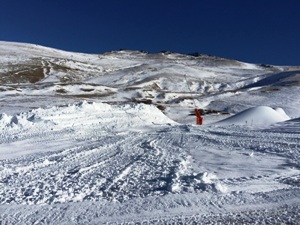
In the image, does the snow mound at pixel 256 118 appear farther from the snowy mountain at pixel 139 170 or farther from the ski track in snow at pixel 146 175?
the ski track in snow at pixel 146 175

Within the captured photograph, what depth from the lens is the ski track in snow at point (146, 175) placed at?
600 cm

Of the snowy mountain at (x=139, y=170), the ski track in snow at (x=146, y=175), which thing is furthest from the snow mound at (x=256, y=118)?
the ski track in snow at (x=146, y=175)

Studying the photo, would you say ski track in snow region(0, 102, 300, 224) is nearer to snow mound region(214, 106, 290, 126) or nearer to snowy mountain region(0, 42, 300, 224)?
snowy mountain region(0, 42, 300, 224)

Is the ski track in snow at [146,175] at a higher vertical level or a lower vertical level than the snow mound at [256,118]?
lower

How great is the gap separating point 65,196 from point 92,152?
4652mm

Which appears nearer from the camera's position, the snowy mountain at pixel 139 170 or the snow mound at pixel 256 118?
the snowy mountain at pixel 139 170

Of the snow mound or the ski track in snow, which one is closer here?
the ski track in snow

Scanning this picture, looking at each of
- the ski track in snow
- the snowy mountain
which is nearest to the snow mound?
the snowy mountain

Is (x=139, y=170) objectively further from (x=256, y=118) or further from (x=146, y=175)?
(x=256, y=118)

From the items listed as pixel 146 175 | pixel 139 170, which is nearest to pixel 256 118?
pixel 139 170

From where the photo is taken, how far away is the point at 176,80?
80.5m

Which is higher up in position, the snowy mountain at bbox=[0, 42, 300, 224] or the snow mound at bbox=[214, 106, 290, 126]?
the snow mound at bbox=[214, 106, 290, 126]

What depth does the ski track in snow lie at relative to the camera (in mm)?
6000

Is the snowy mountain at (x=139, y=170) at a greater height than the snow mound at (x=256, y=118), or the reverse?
the snow mound at (x=256, y=118)
